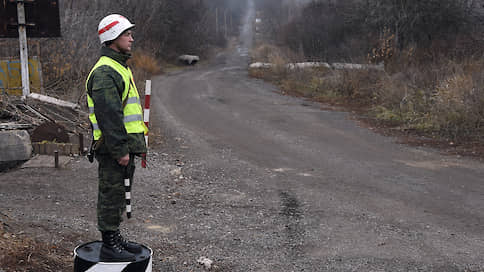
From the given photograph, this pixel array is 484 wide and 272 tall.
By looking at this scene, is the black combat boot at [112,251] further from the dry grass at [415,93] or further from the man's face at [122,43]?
the dry grass at [415,93]

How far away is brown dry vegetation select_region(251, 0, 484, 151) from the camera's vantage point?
1202 cm

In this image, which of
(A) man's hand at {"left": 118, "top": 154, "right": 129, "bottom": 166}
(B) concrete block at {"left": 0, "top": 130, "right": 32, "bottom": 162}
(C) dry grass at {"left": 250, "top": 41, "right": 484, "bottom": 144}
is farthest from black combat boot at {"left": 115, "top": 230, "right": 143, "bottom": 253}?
(C) dry grass at {"left": 250, "top": 41, "right": 484, "bottom": 144}

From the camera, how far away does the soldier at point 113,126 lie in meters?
3.74

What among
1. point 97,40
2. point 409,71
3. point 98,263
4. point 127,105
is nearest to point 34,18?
point 97,40

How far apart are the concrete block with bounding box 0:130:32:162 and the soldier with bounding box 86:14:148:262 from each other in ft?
14.3

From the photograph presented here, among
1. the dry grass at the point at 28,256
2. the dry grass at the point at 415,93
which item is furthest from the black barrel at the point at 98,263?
the dry grass at the point at 415,93

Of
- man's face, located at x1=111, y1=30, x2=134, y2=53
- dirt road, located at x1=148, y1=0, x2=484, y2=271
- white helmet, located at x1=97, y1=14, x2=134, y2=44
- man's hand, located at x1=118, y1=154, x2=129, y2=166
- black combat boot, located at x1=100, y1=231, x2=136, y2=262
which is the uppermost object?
white helmet, located at x1=97, y1=14, x2=134, y2=44

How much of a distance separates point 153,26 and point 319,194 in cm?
3157

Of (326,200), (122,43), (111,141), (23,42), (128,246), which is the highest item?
(122,43)

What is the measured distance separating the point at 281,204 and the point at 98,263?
3.46 meters

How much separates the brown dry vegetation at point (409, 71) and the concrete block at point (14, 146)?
842 cm

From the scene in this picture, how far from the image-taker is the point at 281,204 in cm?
673

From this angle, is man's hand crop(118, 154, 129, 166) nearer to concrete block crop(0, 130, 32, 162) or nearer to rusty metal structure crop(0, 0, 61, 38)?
concrete block crop(0, 130, 32, 162)

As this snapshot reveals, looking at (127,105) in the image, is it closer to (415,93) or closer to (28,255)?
(28,255)
